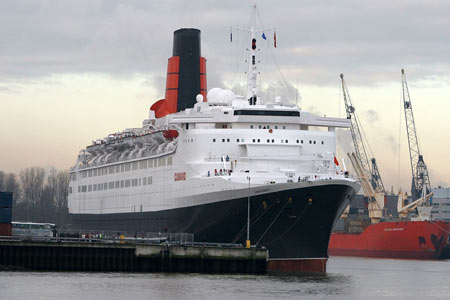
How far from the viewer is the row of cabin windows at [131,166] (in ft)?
250

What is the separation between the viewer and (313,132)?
71500mm

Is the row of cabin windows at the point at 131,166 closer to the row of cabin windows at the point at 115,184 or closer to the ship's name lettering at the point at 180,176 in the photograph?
the row of cabin windows at the point at 115,184

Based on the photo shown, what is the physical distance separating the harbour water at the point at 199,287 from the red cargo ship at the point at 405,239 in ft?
183

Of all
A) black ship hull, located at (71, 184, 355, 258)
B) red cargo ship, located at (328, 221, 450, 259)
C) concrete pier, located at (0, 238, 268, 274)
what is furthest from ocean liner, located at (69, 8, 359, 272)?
red cargo ship, located at (328, 221, 450, 259)

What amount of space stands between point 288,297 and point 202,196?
17.8 metres

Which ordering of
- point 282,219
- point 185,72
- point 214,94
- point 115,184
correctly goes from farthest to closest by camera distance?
point 185,72 < point 115,184 < point 214,94 < point 282,219

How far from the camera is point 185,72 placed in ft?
305

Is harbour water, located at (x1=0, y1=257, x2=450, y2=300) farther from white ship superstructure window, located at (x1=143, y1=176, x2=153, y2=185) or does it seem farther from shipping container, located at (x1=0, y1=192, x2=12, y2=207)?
white ship superstructure window, located at (x1=143, y1=176, x2=153, y2=185)

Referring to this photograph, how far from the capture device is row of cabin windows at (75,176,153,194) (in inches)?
3137

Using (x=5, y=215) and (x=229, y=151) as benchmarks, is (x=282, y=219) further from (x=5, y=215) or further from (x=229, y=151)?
(x=5, y=215)

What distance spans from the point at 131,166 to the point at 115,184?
443 centimetres

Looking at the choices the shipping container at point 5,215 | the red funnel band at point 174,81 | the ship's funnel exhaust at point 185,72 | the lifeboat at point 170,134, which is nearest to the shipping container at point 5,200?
the shipping container at point 5,215

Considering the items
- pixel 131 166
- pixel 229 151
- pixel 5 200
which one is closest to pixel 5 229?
pixel 5 200

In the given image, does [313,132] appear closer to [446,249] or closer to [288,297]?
[288,297]
